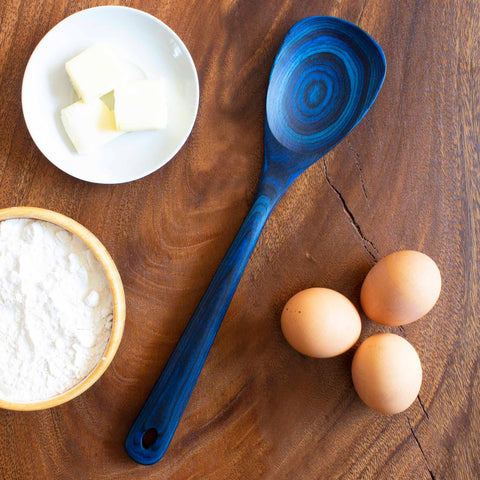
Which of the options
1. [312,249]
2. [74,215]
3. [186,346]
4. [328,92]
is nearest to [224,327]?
[186,346]

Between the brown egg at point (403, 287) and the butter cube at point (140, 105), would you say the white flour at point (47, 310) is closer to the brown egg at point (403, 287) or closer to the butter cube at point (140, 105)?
the butter cube at point (140, 105)

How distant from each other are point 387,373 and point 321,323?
12 centimetres

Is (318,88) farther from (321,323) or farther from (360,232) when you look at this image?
(321,323)

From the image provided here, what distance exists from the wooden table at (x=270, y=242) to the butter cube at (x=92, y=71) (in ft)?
0.33

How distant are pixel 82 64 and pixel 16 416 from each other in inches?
22.5

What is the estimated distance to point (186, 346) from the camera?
2.30ft

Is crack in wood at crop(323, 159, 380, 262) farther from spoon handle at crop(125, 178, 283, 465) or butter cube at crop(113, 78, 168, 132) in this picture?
butter cube at crop(113, 78, 168, 132)

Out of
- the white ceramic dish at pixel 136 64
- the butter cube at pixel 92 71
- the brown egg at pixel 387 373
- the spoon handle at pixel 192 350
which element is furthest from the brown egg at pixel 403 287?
the butter cube at pixel 92 71

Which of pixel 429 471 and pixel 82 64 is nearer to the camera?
pixel 82 64

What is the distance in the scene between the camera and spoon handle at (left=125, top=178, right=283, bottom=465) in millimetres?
696

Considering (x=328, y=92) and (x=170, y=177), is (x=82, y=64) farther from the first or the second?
(x=328, y=92)

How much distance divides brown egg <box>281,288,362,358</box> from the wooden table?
0.07 meters

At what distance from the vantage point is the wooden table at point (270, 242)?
716mm

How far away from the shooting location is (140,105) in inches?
26.2
